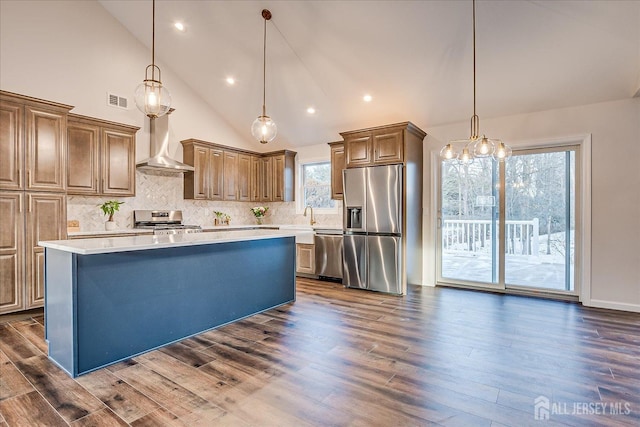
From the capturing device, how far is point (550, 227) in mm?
4680

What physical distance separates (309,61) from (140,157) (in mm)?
3041

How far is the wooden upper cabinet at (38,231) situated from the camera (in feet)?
12.5

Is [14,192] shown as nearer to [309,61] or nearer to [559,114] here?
[309,61]

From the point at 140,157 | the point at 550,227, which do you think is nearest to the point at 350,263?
the point at 550,227

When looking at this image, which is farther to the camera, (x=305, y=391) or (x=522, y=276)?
(x=522, y=276)

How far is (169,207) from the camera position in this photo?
5.80 metres

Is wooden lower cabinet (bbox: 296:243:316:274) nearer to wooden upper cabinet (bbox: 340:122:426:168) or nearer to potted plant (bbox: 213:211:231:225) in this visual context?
potted plant (bbox: 213:211:231:225)

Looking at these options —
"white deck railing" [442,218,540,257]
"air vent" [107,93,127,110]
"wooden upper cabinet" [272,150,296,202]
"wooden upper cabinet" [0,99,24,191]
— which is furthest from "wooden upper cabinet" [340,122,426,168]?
"wooden upper cabinet" [0,99,24,191]

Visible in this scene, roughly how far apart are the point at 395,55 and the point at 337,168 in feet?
7.28

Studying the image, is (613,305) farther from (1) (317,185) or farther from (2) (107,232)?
(2) (107,232)

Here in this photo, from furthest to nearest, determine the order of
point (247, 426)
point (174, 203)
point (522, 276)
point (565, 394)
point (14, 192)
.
Result: point (174, 203)
point (522, 276)
point (14, 192)
point (565, 394)
point (247, 426)

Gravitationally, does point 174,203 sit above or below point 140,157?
below

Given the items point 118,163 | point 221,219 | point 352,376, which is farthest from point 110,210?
point 352,376

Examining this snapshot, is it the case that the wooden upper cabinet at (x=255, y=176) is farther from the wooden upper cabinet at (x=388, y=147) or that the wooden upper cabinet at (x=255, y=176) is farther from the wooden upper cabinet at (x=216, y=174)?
the wooden upper cabinet at (x=388, y=147)
